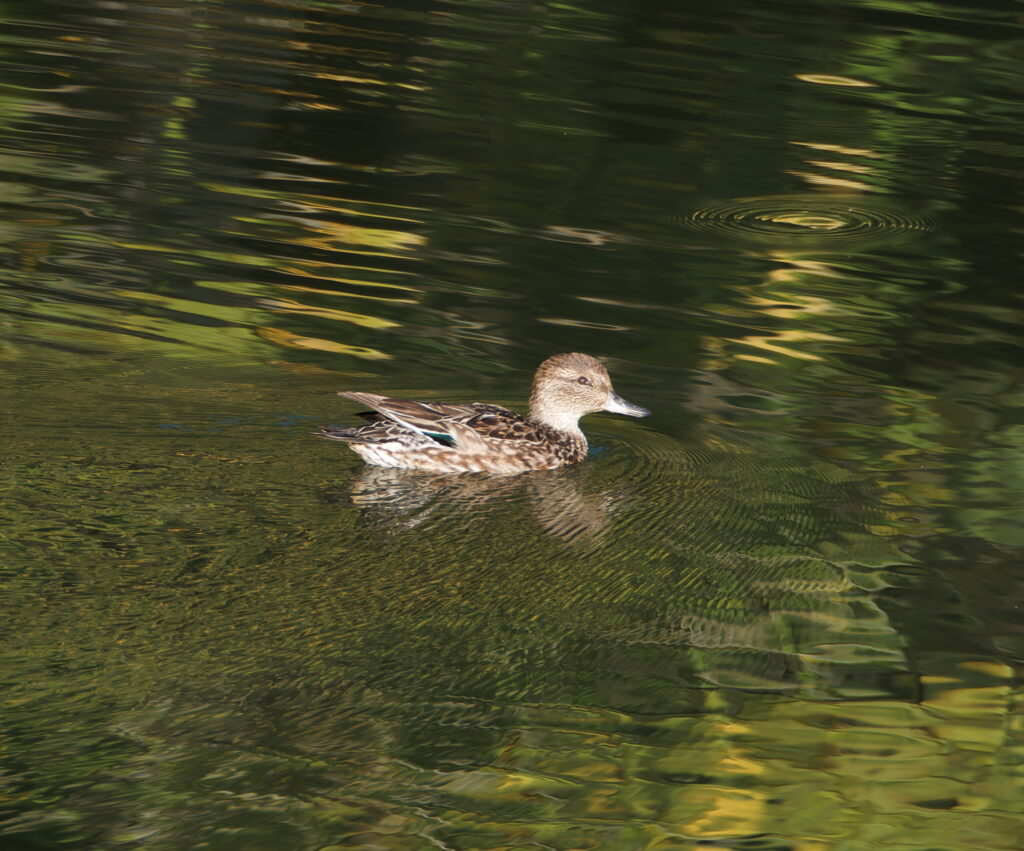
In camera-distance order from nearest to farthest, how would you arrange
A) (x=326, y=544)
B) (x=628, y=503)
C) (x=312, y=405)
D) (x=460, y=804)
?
1. (x=460, y=804)
2. (x=326, y=544)
3. (x=628, y=503)
4. (x=312, y=405)

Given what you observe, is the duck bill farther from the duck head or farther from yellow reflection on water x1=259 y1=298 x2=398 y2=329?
yellow reflection on water x1=259 y1=298 x2=398 y2=329

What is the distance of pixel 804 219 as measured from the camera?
12.0m

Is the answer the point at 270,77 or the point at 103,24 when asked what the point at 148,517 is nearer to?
the point at 270,77

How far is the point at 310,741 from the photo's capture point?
478cm

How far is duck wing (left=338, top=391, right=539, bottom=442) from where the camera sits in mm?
7215

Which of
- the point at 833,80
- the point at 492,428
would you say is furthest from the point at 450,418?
the point at 833,80

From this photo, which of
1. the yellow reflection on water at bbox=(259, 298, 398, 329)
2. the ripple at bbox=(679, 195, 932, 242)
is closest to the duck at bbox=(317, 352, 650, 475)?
the yellow reflection on water at bbox=(259, 298, 398, 329)

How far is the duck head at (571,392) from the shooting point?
7.89 meters

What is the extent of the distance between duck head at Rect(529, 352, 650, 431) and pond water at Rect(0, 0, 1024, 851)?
277 millimetres

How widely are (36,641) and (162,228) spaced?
5.69m

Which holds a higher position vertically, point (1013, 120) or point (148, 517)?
point (1013, 120)

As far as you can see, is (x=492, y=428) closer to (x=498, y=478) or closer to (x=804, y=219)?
(x=498, y=478)

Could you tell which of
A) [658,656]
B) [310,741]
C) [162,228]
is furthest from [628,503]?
[162,228]

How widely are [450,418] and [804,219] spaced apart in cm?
559
